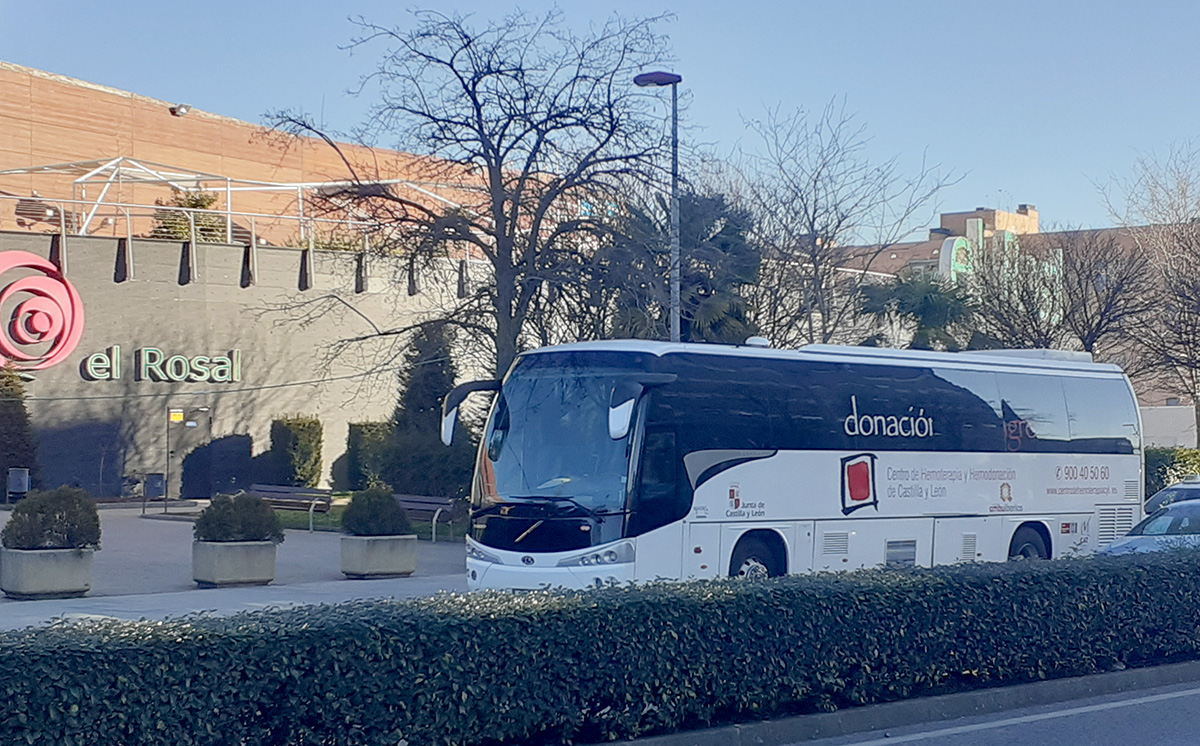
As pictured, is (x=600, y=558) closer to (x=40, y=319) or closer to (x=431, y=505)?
(x=431, y=505)

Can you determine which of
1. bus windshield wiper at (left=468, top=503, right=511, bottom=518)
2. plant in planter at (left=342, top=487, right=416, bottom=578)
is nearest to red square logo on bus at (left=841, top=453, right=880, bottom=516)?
bus windshield wiper at (left=468, top=503, right=511, bottom=518)

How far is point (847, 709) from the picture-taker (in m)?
9.56

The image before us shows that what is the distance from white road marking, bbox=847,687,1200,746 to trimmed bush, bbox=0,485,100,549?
10.8 m

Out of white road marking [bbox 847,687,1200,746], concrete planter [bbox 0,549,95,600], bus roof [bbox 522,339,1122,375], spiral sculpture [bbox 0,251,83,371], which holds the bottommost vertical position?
white road marking [bbox 847,687,1200,746]

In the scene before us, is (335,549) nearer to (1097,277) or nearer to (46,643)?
(46,643)

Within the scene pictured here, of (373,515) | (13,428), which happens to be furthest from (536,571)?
(13,428)

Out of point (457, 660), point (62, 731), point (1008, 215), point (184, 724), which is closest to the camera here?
point (62, 731)

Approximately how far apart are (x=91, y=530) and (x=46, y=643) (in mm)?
10522

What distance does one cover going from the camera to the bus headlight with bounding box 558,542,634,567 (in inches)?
548

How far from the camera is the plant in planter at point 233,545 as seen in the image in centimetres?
1731

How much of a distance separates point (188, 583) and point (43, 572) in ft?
8.07

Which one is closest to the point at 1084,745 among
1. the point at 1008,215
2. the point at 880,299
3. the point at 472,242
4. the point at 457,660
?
the point at 457,660

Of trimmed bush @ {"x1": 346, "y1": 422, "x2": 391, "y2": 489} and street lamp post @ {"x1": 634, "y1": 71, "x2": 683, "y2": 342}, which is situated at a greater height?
street lamp post @ {"x1": 634, "y1": 71, "x2": 683, "y2": 342}

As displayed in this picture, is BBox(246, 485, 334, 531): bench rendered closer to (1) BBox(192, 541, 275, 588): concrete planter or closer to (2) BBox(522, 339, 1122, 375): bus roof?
(1) BBox(192, 541, 275, 588): concrete planter
